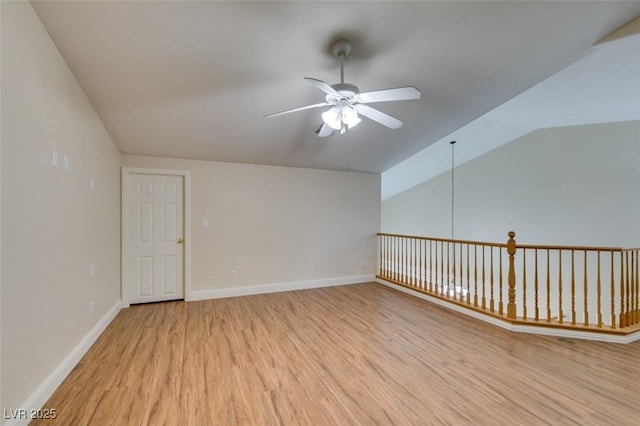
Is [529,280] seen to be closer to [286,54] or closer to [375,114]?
[375,114]

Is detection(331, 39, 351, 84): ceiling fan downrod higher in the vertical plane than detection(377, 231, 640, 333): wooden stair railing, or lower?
higher

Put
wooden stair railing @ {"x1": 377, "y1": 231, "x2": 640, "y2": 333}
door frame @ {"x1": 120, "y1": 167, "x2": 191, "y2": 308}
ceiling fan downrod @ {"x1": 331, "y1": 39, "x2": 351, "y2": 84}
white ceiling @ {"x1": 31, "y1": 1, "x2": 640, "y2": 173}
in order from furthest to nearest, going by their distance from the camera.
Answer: door frame @ {"x1": 120, "y1": 167, "x2": 191, "y2": 308} → wooden stair railing @ {"x1": 377, "y1": 231, "x2": 640, "y2": 333} → ceiling fan downrod @ {"x1": 331, "y1": 39, "x2": 351, "y2": 84} → white ceiling @ {"x1": 31, "y1": 1, "x2": 640, "y2": 173}

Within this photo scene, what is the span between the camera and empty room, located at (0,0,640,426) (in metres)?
1.79

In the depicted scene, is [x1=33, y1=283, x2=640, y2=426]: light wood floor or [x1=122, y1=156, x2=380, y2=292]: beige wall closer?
[x1=33, y1=283, x2=640, y2=426]: light wood floor

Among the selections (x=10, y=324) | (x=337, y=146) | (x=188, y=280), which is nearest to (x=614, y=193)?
(x=337, y=146)

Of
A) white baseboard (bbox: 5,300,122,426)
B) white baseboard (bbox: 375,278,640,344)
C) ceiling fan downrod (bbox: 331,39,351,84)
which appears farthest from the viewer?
white baseboard (bbox: 375,278,640,344)

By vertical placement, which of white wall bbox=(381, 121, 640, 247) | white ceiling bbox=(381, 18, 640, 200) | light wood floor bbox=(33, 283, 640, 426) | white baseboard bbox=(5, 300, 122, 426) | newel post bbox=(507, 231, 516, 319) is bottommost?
light wood floor bbox=(33, 283, 640, 426)

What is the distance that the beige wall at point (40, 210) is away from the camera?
4.97 ft

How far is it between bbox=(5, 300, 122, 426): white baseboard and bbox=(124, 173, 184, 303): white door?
3.00 feet

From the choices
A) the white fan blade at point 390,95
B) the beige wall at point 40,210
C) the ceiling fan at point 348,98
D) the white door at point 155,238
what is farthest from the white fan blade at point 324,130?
the white door at point 155,238

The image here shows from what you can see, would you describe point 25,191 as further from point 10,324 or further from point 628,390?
point 628,390

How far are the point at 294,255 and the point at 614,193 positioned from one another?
5531mm

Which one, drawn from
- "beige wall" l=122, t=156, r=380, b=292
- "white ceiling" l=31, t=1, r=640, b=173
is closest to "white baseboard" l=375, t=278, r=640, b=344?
"beige wall" l=122, t=156, r=380, b=292

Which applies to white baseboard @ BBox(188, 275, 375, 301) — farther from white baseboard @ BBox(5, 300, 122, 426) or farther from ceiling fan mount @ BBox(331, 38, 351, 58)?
ceiling fan mount @ BBox(331, 38, 351, 58)
